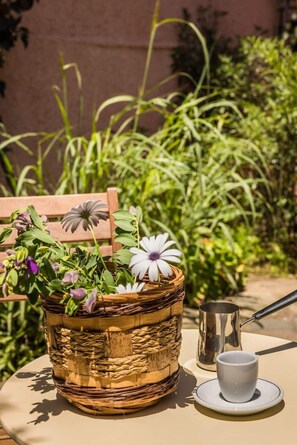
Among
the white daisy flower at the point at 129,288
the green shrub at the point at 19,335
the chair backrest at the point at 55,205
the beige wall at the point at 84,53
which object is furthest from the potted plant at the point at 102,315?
the beige wall at the point at 84,53

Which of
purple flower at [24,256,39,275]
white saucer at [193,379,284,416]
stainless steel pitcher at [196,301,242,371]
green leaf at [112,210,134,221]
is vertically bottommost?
white saucer at [193,379,284,416]

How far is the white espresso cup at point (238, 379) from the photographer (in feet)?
4.27

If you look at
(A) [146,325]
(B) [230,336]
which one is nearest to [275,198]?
(B) [230,336]

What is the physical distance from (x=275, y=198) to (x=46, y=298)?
3725mm

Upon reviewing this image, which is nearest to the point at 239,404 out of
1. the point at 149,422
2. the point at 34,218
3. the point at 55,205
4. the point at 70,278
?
the point at 149,422

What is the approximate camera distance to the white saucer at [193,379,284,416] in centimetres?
129

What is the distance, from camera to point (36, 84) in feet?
16.8

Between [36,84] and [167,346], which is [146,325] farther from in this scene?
[36,84]

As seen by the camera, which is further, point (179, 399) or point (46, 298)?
point (179, 399)

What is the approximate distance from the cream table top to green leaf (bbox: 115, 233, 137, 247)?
0.97ft

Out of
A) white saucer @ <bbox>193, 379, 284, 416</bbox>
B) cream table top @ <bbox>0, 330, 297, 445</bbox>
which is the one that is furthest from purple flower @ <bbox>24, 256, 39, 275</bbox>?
white saucer @ <bbox>193, 379, 284, 416</bbox>

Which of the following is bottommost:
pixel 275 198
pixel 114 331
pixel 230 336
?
pixel 275 198

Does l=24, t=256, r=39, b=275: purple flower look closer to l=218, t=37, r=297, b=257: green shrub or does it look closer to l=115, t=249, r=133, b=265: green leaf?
l=115, t=249, r=133, b=265: green leaf

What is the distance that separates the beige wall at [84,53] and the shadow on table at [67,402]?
374 centimetres
